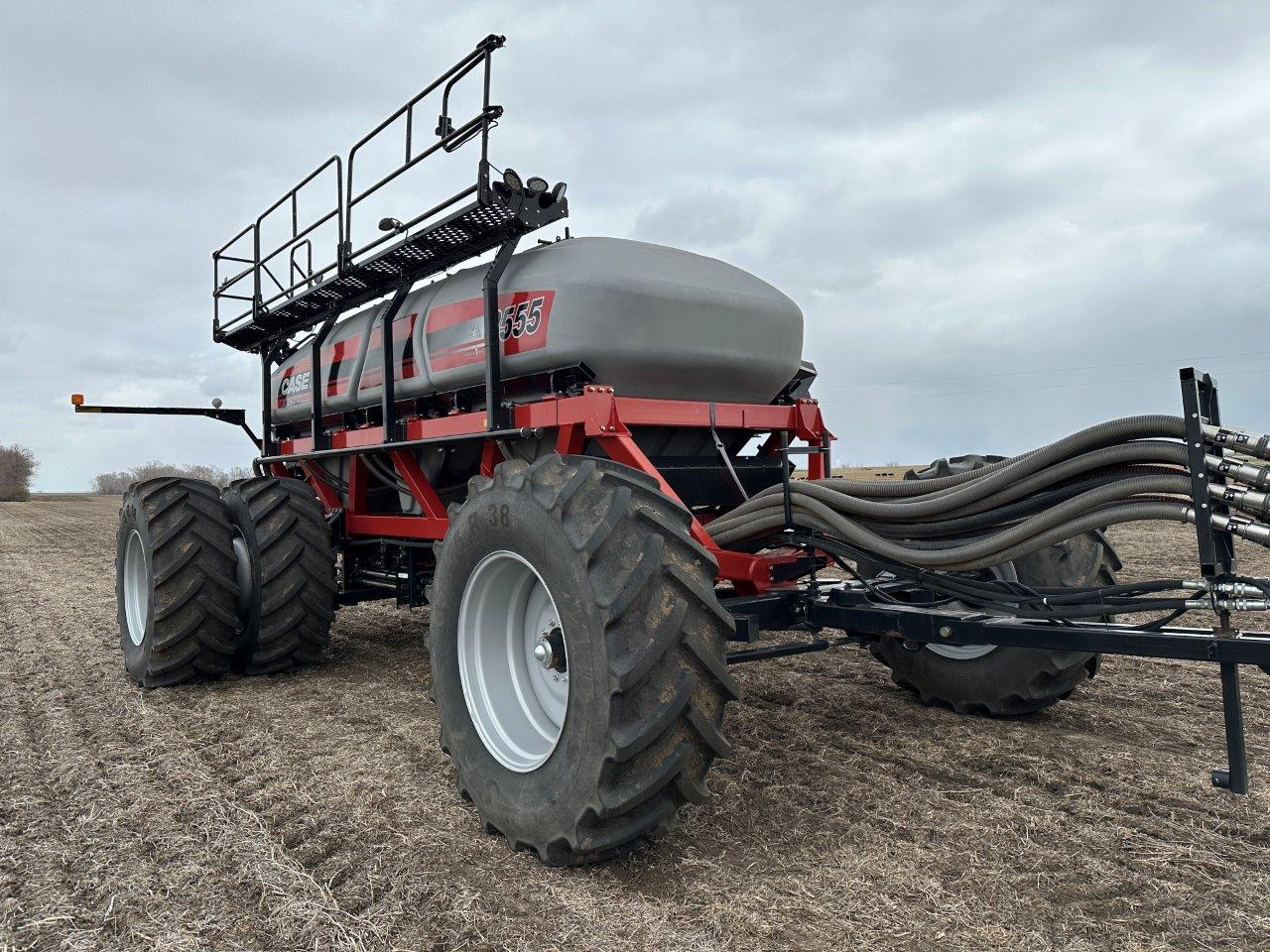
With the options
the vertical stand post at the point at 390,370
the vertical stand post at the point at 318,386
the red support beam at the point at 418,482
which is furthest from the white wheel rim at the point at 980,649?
the vertical stand post at the point at 318,386

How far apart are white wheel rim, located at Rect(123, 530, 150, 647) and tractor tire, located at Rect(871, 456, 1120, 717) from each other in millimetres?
5087

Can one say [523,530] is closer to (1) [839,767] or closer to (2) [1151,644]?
(1) [839,767]

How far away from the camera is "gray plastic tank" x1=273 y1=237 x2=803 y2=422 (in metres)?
4.23

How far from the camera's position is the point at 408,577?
19.1ft

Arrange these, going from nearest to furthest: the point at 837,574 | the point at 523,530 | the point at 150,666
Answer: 1. the point at 523,530
2. the point at 150,666
3. the point at 837,574

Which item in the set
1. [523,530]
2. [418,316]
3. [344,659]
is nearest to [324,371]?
[418,316]

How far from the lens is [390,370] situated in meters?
5.39

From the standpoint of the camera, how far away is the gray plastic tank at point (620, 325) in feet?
13.9

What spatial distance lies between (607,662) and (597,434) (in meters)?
1.41

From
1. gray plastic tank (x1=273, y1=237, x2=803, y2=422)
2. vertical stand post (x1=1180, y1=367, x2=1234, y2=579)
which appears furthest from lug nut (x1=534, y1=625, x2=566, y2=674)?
vertical stand post (x1=1180, y1=367, x2=1234, y2=579)

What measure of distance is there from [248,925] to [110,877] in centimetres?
67

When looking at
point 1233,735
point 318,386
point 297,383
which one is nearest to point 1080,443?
point 1233,735

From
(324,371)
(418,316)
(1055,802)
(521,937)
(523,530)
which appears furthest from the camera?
(324,371)

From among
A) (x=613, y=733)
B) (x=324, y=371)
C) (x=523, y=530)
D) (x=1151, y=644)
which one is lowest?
(x=613, y=733)
